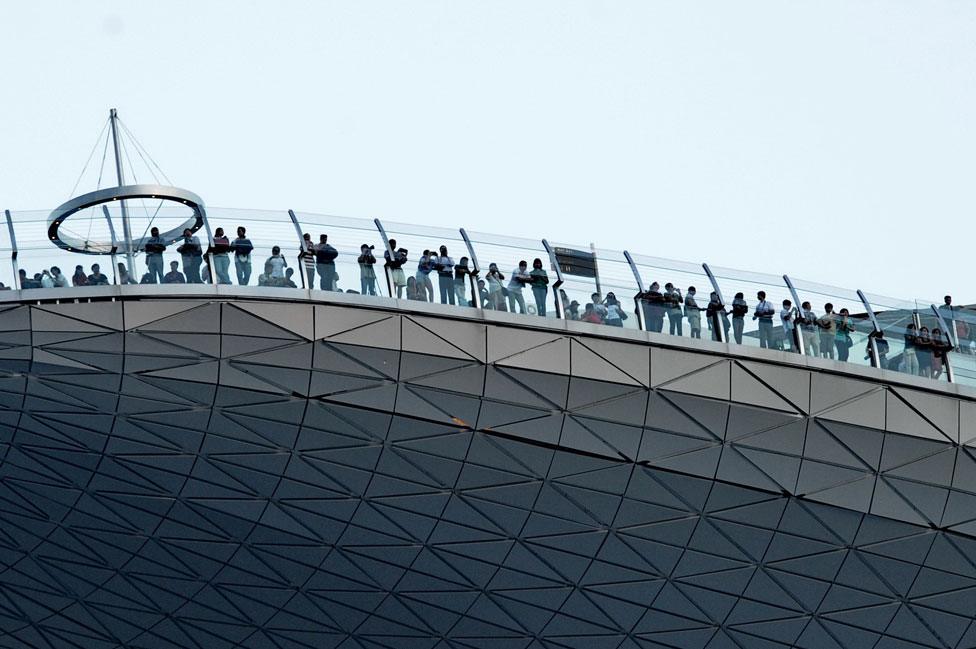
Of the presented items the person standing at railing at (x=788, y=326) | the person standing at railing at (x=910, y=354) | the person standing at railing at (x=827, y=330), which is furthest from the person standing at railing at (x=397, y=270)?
the person standing at railing at (x=910, y=354)

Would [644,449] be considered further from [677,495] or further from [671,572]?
[671,572]

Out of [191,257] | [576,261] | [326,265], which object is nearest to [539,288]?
[576,261]

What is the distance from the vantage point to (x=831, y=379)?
3619 centimetres

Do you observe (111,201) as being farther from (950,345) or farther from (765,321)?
(950,345)

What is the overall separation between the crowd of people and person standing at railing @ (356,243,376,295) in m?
0.03

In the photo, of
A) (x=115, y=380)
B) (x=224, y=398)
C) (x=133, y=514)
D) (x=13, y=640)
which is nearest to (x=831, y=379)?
(x=224, y=398)

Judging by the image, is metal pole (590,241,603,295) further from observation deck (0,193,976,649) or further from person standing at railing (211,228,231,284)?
person standing at railing (211,228,231,284)

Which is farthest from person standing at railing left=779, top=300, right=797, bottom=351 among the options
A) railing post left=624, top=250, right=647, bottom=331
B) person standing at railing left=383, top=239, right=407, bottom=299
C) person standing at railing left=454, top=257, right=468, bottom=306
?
person standing at railing left=383, top=239, right=407, bottom=299

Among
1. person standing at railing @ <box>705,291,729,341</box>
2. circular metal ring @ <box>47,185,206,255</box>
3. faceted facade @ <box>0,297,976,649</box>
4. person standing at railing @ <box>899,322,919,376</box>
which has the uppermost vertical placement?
circular metal ring @ <box>47,185,206,255</box>

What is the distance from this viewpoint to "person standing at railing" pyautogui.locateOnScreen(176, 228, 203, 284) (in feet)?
116

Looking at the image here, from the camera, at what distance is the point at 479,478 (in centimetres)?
3906

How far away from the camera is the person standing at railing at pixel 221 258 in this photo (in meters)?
35.2

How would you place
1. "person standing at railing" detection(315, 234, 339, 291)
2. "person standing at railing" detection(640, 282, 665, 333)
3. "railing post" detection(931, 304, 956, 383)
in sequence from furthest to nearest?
1. "railing post" detection(931, 304, 956, 383)
2. "person standing at railing" detection(640, 282, 665, 333)
3. "person standing at railing" detection(315, 234, 339, 291)

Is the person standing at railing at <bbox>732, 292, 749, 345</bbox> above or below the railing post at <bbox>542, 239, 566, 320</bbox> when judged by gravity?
below
